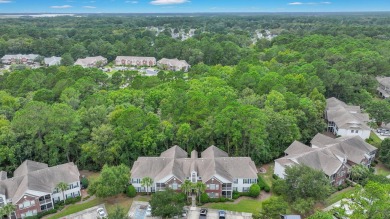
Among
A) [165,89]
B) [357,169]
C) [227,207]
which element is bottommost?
[227,207]

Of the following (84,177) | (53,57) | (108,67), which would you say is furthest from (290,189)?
(53,57)

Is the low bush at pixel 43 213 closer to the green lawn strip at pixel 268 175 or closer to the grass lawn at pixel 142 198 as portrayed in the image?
the grass lawn at pixel 142 198

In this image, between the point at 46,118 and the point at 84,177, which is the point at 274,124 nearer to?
the point at 84,177

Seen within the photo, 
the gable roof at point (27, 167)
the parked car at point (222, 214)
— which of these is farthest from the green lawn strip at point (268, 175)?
the gable roof at point (27, 167)

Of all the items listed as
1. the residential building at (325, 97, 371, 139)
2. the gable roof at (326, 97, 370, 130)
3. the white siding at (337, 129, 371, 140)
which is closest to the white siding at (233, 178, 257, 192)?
the white siding at (337, 129, 371, 140)

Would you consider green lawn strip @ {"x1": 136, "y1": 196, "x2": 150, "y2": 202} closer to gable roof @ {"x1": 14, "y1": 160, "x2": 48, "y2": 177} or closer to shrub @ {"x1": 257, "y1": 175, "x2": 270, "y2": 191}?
gable roof @ {"x1": 14, "y1": 160, "x2": 48, "y2": 177}

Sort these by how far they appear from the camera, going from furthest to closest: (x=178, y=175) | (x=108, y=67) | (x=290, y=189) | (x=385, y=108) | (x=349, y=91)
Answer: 1. (x=108, y=67)
2. (x=349, y=91)
3. (x=385, y=108)
4. (x=178, y=175)
5. (x=290, y=189)

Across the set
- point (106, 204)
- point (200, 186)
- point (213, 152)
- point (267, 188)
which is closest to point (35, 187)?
point (106, 204)
